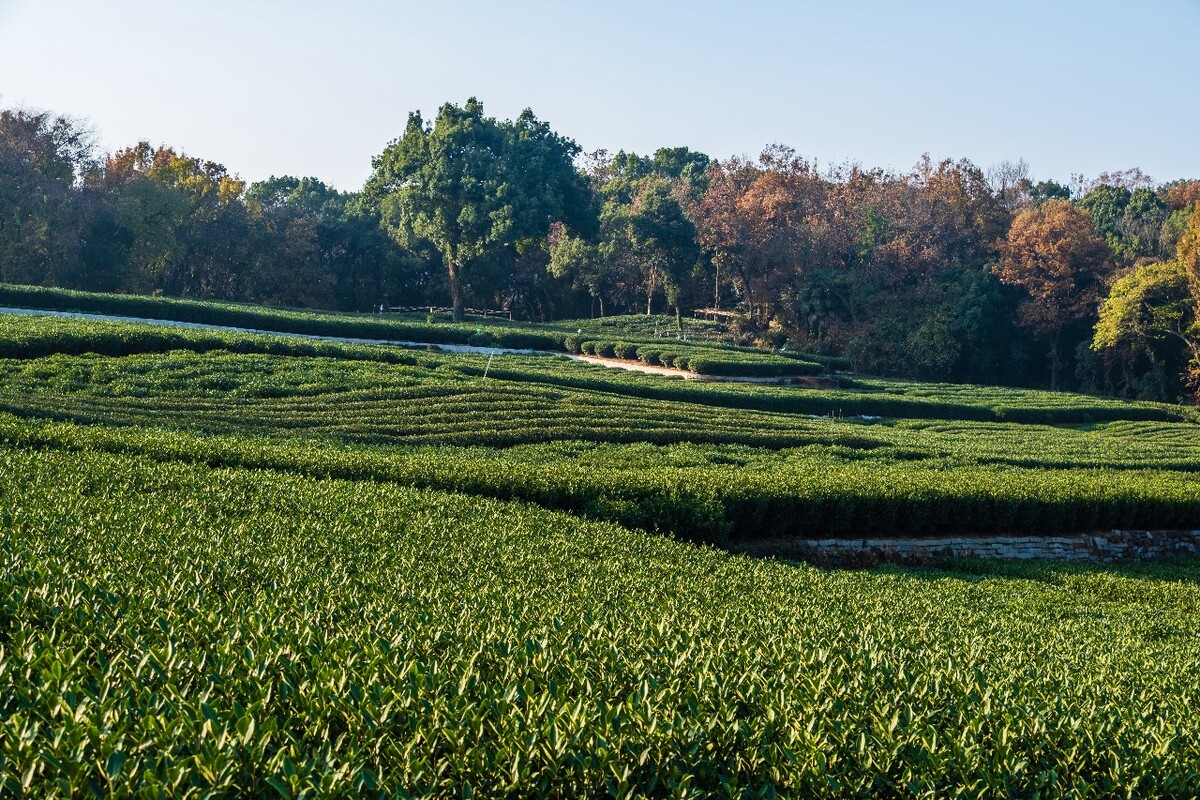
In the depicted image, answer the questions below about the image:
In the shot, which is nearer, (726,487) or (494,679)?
(494,679)

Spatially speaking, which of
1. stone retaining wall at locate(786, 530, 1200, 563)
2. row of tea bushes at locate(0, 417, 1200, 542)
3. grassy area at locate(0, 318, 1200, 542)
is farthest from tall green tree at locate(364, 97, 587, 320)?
stone retaining wall at locate(786, 530, 1200, 563)

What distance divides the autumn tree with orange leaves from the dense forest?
10 cm

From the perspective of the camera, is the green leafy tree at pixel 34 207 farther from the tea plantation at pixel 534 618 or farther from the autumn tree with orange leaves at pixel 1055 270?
the autumn tree with orange leaves at pixel 1055 270

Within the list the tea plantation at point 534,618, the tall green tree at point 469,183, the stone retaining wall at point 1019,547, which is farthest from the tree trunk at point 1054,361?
the stone retaining wall at point 1019,547

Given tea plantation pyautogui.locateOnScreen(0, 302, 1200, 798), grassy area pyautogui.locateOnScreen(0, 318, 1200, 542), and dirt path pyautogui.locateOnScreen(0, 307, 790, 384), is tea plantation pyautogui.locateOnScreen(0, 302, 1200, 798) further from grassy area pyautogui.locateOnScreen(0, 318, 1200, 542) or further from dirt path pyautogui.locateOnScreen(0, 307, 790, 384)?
dirt path pyautogui.locateOnScreen(0, 307, 790, 384)

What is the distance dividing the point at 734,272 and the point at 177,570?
4858 cm

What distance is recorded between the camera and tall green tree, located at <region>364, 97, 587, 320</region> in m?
46.5

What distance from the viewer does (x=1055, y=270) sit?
45906 millimetres

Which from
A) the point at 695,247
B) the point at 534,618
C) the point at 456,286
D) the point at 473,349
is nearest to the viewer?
the point at 534,618

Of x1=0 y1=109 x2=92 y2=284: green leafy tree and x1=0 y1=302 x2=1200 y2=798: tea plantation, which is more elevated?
Answer: x1=0 y1=109 x2=92 y2=284: green leafy tree

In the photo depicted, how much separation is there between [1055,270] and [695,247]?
16.5 metres

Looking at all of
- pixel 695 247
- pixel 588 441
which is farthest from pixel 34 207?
pixel 588 441

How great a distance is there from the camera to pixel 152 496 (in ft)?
30.9

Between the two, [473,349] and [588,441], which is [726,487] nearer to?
[588,441]
